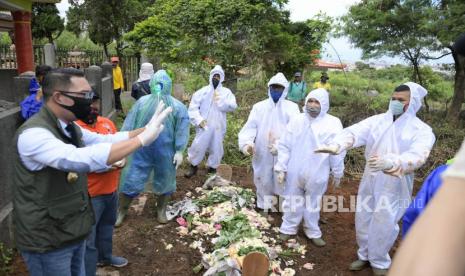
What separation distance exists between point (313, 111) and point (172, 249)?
7.01 ft

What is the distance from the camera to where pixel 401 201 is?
3.85 metres

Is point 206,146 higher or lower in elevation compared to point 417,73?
lower

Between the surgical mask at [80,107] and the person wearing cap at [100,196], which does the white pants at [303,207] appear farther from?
the surgical mask at [80,107]

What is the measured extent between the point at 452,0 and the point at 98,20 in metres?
11.2

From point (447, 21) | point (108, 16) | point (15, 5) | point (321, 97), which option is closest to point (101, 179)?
point (321, 97)

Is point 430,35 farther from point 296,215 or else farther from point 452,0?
point 296,215

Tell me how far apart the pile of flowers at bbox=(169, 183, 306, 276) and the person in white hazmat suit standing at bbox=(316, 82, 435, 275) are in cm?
88

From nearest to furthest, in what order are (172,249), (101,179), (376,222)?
(101,179) → (376,222) → (172,249)

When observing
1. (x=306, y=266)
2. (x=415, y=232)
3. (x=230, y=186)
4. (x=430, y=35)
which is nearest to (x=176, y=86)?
(x=230, y=186)

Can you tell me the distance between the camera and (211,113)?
668cm

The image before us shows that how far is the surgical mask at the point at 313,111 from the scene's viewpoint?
4395 mm

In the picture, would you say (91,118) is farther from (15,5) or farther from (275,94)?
(15,5)

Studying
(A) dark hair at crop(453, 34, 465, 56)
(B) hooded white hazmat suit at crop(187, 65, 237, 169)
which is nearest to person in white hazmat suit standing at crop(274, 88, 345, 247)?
(B) hooded white hazmat suit at crop(187, 65, 237, 169)

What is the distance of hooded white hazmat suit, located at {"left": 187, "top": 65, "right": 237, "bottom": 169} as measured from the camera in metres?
6.61
